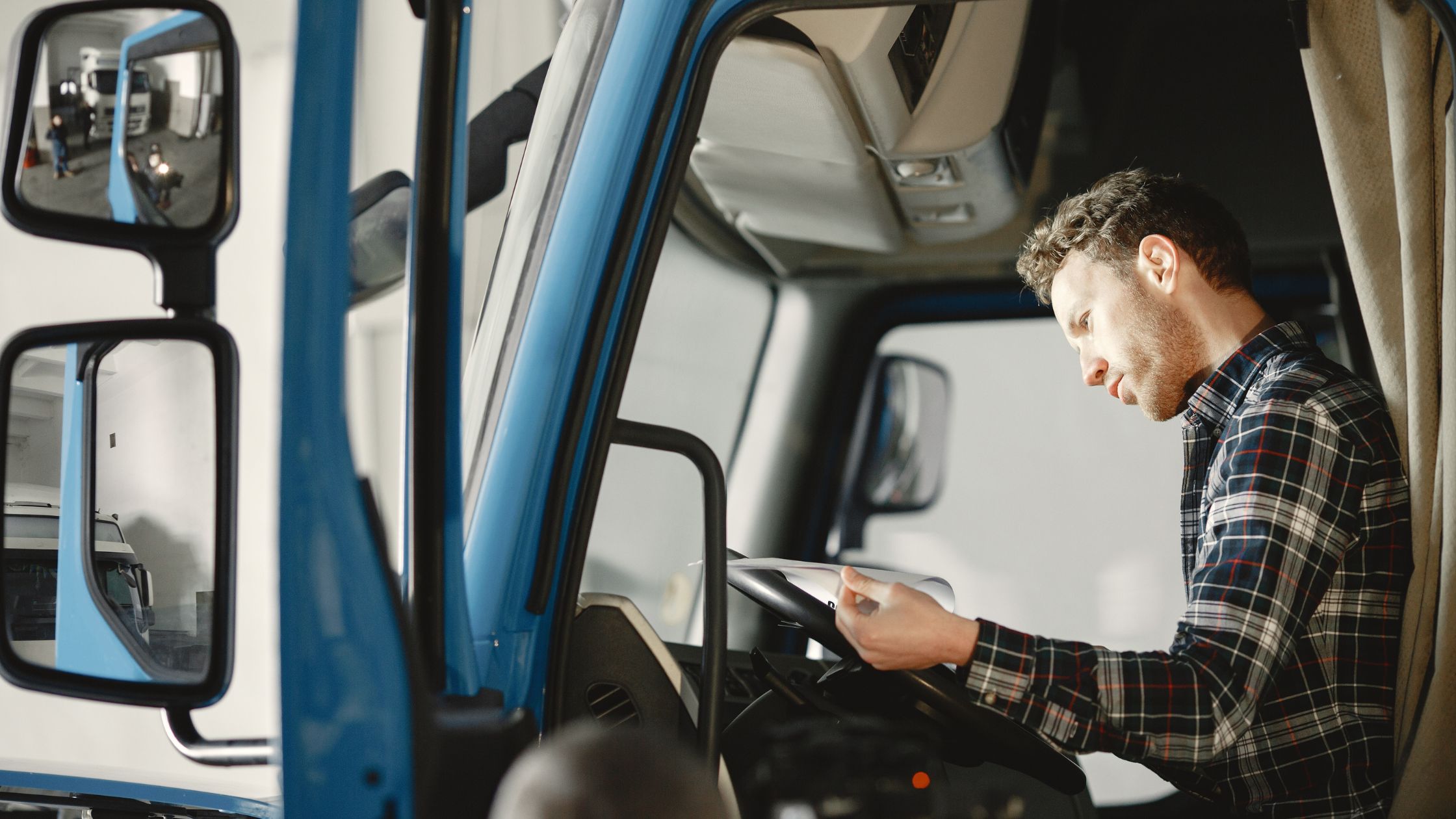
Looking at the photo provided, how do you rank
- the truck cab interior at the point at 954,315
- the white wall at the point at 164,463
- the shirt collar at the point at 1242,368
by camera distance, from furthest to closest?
1. the truck cab interior at the point at 954,315
2. the shirt collar at the point at 1242,368
3. the white wall at the point at 164,463

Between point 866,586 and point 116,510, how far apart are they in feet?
2.42

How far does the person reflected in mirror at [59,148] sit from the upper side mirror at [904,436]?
263 cm

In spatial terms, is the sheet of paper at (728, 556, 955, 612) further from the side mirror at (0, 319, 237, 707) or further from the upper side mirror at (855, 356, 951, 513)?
the upper side mirror at (855, 356, 951, 513)

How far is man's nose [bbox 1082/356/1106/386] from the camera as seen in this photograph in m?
1.51

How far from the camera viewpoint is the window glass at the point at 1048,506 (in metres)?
3.05

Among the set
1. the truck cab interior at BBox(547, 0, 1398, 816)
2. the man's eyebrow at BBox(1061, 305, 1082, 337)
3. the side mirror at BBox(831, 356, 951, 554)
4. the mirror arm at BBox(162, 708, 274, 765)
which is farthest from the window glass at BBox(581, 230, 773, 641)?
the mirror arm at BBox(162, 708, 274, 765)

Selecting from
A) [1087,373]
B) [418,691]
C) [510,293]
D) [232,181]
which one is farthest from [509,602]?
[1087,373]

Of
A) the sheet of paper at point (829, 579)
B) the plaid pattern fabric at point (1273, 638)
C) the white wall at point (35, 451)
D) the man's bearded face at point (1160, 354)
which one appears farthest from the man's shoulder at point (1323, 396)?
the white wall at point (35, 451)

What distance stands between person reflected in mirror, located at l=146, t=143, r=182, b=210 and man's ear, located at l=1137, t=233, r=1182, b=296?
1.17 metres

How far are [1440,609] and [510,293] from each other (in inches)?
40.4

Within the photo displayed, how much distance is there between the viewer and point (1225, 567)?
112 centimetres

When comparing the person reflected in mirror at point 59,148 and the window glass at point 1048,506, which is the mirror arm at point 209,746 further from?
the window glass at point 1048,506

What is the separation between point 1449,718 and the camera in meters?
1.10

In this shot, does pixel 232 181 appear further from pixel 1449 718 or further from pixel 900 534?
pixel 900 534
